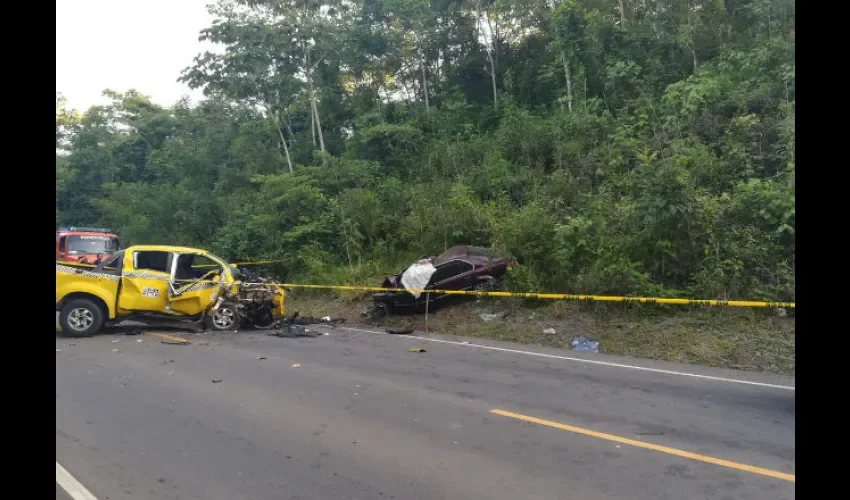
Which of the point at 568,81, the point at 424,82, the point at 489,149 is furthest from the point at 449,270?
the point at 424,82

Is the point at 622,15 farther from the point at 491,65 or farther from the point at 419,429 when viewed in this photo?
the point at 419,429

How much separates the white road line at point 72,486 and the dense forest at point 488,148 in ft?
25.0

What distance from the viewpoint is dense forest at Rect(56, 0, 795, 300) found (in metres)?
Result: 11.3

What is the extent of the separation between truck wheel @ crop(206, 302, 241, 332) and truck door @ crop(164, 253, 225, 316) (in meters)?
0.24

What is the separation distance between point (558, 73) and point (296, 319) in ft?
50.9

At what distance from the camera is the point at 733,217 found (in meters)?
10.4

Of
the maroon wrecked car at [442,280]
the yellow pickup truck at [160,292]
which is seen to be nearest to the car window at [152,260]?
the yellow pickup truck at [160,292]

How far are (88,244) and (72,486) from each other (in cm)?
1843

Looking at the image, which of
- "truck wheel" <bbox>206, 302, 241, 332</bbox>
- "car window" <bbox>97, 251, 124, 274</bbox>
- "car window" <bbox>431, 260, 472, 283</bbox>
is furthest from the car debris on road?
"car window" <bbox>97, 251, 124, 274</bbox>

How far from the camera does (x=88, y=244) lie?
2027cm

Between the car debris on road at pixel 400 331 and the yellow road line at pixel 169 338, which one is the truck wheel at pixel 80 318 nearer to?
the yellow road line at pixel 169 338

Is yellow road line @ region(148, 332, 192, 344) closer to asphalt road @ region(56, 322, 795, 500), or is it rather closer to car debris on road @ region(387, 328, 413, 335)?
asphalt road @ region(56, 322, 795, 500)
